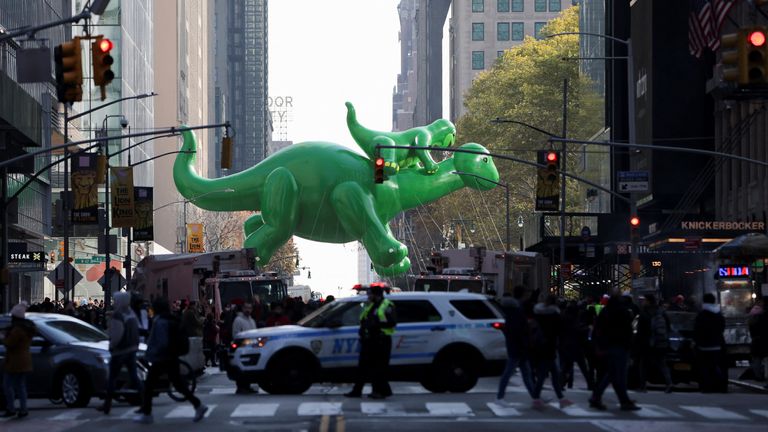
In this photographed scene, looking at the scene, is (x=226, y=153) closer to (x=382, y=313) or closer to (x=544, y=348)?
(x=382, y=313)

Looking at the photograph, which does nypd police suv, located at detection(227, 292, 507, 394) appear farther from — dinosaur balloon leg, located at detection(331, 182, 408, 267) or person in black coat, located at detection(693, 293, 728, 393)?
dinosaur balloon leg, located at detection(331, 182, 408, 267)

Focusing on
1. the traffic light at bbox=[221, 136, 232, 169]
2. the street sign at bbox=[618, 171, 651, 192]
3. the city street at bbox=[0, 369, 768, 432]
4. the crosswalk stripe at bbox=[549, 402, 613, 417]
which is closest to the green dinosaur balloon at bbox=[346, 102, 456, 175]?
the traffic light at bbox=[221, 136, 232, 169]

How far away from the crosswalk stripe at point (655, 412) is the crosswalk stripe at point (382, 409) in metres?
3.05

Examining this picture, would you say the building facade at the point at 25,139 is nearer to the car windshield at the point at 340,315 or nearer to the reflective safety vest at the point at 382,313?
the car windshield at the point at 340,315

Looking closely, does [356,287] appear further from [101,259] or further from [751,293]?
[101,259]

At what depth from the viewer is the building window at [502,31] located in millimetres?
143875

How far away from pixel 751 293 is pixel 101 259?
3790cm

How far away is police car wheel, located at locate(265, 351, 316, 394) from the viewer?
2527 cm

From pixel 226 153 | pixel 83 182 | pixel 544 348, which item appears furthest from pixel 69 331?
pixel 83 182

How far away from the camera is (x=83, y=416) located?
2197cm

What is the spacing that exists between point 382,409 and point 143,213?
3422 cm

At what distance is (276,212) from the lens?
2188 inches

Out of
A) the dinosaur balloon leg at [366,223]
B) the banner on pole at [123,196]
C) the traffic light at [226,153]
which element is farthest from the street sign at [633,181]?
the dinosaur balloon leg at [366,223]

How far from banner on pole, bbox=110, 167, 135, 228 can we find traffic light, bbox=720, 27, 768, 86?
97.0 ft
